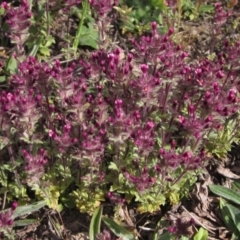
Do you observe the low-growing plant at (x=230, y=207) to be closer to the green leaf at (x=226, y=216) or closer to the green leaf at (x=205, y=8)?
the green leaf at (x=226, y=216)

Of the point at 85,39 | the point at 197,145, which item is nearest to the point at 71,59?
the point at 85,39

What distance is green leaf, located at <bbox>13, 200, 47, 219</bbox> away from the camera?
419 cm

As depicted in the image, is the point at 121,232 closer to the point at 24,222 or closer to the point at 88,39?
the point at 24,222

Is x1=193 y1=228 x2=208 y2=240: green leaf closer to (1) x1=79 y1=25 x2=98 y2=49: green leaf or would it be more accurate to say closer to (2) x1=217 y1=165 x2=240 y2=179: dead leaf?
(2) x1=217 y1=165 x2=240 y2=179: dead leaf

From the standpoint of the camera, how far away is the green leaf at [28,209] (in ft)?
13.7

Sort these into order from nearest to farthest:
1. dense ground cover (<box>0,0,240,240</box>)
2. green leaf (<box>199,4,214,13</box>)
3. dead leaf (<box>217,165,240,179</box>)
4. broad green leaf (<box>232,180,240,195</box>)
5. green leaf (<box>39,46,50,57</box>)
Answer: dense ground cover (<box>0,0,240,240</box>)
broad green leaf (<box>232,180,240,195</box>)
dead leaf (<box>217,165,240,179</box>)
green leaf (<box>39,46,50,57</box>)
green leaf (<box>199,4,214,13</box>)

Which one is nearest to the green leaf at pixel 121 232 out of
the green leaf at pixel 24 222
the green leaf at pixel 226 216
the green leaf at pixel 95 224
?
the green leaf at pixel 95 224

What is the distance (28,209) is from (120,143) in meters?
1.01

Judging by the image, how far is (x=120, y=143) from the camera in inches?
149

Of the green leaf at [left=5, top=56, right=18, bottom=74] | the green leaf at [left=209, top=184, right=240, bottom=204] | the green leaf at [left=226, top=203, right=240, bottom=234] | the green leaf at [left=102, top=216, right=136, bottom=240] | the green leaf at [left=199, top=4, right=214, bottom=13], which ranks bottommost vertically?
the green leaf at [left=102, top=216, right=136, bottom=240]

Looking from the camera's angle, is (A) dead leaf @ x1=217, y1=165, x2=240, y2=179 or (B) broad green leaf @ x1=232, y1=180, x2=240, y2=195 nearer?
(B) broad green leaf @ x1=232, y1=180, x2=240, y2=195

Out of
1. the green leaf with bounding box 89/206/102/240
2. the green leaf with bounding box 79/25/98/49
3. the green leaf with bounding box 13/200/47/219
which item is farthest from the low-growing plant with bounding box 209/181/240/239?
the green leaf with bounding box 79/25/98/49

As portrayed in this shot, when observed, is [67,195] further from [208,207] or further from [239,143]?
[239,143]

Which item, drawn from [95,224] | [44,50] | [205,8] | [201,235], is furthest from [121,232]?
[205,8]
